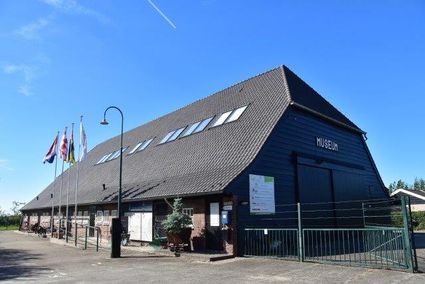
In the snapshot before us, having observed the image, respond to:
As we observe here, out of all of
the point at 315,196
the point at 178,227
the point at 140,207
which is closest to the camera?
the point at 178,227

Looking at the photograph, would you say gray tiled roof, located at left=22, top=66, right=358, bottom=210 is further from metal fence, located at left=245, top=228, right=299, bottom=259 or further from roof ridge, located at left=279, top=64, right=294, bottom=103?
metal fence, located at left=245, top=228, right=299, bottom=259

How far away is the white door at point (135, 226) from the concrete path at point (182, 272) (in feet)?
16.9

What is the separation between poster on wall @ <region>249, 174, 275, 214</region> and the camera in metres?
17.8

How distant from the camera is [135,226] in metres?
22.8

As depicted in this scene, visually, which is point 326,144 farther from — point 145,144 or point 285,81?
point 145,144

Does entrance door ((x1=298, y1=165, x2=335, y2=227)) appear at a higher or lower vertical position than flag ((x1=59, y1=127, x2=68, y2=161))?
lower

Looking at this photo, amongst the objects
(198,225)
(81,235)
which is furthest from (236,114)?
(81,235)

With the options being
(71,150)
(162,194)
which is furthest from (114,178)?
(162,194)

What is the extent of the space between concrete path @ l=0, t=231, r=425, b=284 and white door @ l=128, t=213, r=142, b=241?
5157mm

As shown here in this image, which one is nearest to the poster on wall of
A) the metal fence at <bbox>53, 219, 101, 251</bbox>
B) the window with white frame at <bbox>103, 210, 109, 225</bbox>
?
the metal fence at <bbox>53, 219, 101, 251</bbox>

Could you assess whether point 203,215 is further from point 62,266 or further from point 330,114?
point 330,114

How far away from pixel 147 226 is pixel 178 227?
4566 millimetres

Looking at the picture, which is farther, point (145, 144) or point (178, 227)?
point (145, 144)

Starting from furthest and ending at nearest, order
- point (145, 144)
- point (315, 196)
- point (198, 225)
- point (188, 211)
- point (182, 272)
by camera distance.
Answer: point (145, 144)
point (315, 196)
point (188, 211)
point (198, 225)
point (182, 272)
